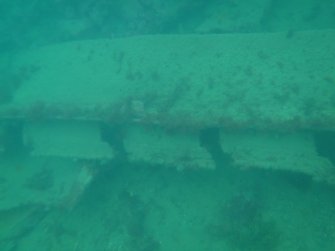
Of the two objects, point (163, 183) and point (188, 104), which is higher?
point (188, 104)

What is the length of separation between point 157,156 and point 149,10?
3.39m

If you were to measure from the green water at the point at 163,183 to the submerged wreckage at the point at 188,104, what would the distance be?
32 millimetres

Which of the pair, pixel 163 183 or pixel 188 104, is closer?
pixel 188 104

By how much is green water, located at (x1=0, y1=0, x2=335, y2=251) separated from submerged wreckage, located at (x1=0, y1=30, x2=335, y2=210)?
0.03 m

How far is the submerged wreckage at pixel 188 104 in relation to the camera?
4.07 metres

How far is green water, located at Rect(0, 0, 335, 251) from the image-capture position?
4453 mm

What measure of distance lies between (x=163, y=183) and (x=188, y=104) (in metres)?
1.66

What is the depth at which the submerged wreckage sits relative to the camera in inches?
160

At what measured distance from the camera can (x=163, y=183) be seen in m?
5.60

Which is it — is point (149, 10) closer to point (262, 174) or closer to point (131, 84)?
point (131, 84)

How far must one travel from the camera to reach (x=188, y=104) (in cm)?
453

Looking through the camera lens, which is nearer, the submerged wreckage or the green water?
the submerged wreckage

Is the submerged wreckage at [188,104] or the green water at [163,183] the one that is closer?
the submerged wreckage at [188,104]

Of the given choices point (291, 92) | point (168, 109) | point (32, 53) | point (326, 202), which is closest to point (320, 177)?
point (326, 202)
